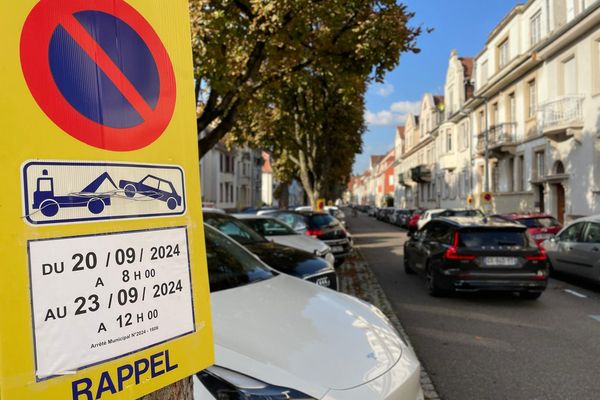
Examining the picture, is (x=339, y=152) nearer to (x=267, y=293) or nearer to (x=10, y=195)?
(x=267, y=293)

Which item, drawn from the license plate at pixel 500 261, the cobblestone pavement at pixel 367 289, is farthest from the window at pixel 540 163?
the license plate at pixel 500 261

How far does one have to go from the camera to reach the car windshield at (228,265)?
3.44 meters

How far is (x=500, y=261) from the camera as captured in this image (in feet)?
25.3

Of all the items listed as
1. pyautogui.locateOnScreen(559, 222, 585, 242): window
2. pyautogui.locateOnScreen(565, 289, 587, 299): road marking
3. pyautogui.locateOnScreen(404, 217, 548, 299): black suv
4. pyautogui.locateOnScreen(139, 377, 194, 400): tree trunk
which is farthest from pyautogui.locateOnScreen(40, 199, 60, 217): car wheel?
pyautogui.locateOnScreen(559, 222, 585, 242): window

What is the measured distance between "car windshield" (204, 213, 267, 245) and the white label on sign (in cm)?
597

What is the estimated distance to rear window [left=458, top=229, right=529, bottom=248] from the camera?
7.86 meters

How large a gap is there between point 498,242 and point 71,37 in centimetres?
803

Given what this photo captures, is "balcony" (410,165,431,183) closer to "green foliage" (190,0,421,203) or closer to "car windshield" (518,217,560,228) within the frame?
"car windshield" (518,217,560,228)

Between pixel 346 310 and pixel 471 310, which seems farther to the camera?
pixel 471 310

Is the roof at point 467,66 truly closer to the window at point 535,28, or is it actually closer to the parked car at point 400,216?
the parked car at point 400,216

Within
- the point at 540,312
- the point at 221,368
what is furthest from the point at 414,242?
the point at 221,368

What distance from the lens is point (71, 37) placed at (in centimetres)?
121

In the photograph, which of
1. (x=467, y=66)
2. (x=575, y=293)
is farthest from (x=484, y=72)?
(x=575, y=293)

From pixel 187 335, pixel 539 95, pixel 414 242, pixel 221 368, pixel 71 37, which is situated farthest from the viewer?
pixel 539 95
